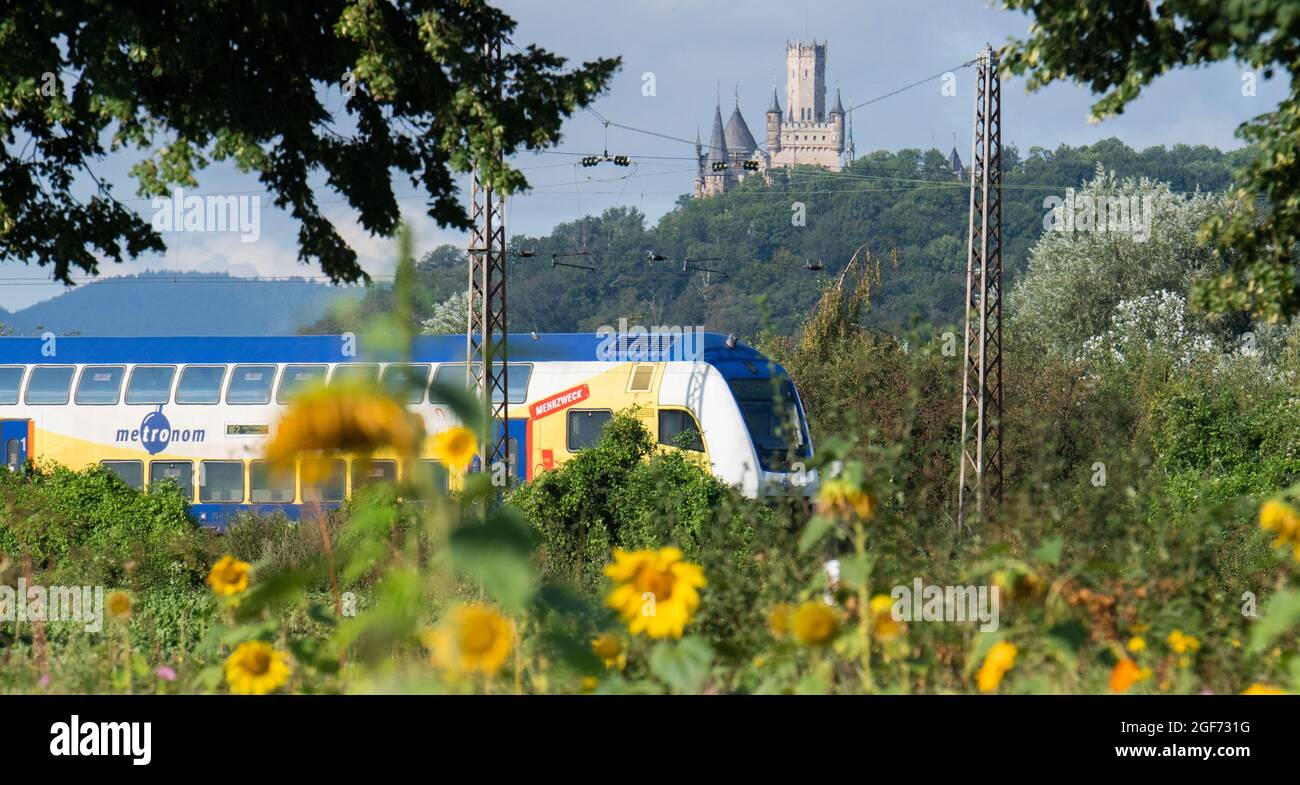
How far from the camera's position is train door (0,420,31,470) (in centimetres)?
2533

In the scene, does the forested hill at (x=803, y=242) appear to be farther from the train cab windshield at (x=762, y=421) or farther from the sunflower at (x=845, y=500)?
the sunflower at (x=845, y=500)

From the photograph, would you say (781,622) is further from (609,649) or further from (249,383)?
(249,383)

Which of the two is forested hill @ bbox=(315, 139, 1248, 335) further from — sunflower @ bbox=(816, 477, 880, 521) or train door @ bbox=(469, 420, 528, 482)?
sunflower @ bbox=(816, 477, 880, 521)

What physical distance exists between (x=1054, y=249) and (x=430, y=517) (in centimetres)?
5516

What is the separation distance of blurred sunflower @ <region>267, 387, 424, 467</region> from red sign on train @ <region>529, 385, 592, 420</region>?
69.4 feet

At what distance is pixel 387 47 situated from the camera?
10.7 metres

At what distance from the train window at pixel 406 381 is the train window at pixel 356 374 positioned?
3 centimetres

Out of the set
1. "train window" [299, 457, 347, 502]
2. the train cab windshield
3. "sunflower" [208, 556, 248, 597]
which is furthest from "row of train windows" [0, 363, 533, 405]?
"train window" [299, 457, 347, 502]

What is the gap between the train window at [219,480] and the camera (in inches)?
986

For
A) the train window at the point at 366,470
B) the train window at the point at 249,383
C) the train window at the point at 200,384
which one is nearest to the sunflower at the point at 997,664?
the train window at the point at 366,470

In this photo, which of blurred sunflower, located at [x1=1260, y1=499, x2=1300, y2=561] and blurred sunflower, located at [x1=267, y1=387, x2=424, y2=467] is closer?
blurred sunflower, located at [x1=267, y1=387, x2=424, y2=467]
